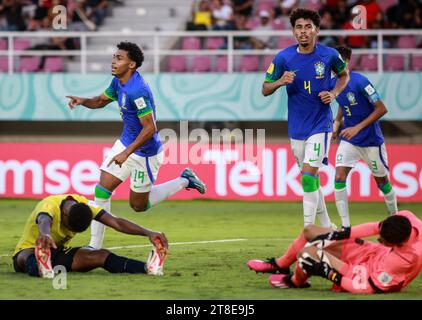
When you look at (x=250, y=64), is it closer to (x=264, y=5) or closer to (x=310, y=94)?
(x=264, y=5)

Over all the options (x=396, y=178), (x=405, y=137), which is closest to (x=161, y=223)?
(x=396, y=178)

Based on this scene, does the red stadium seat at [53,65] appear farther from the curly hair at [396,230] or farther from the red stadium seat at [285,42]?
the curly hair at [396,230]

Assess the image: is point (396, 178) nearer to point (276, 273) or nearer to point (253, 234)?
point (253, 234)

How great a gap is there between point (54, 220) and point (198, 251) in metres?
3.15

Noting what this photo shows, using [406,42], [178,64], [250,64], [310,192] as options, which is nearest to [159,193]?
[310,192]

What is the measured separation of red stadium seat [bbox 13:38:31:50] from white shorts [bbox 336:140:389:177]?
10.5 metres

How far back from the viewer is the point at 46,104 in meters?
22.0

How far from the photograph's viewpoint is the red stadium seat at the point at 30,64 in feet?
72.7

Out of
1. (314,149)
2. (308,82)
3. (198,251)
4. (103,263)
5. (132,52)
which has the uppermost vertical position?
(132,52)

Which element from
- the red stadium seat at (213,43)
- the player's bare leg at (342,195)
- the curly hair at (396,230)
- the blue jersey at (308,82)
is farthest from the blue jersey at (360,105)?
the red stadium seat at (213,43)

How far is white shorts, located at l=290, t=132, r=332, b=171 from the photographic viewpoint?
40.0ft

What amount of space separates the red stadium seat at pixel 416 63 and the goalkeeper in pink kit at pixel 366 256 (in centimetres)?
1286

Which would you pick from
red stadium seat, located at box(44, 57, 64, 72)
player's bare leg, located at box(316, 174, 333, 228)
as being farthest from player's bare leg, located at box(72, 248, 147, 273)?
red stadium seat, located at box(44, 57, 64, 72)

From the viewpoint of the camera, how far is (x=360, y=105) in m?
14.1
